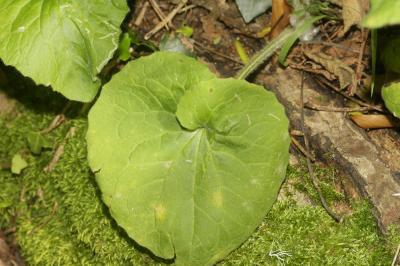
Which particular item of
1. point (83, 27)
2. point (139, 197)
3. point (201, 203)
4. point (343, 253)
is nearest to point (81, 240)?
point (139, 197)

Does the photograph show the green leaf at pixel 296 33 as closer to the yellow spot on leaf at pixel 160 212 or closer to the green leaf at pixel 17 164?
the yellow spot on leaf at pixel 160 212

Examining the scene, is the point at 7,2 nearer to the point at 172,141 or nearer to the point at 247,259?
the point at 172,141

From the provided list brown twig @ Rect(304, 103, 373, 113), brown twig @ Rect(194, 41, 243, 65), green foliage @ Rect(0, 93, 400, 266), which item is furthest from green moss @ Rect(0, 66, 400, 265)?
brown twig @ Rect(194, 41, 243, 65)

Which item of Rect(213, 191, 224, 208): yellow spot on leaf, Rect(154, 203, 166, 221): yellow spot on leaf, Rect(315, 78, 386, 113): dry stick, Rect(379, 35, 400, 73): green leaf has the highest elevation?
Rect(379, 35, 400, 73): green leaf

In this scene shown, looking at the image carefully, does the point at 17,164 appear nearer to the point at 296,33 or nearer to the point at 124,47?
the point at 124,47

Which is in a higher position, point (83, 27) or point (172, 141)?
point (83, 27)

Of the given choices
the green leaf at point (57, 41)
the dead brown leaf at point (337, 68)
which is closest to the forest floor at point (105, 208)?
the dead brown leaf at point (337, 68)

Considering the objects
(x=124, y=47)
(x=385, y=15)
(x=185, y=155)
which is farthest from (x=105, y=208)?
(x=385, y=15)

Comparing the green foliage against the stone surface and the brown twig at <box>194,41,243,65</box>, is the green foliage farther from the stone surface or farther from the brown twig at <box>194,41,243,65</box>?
the brown twig at <box>194,41,243,65</box>
